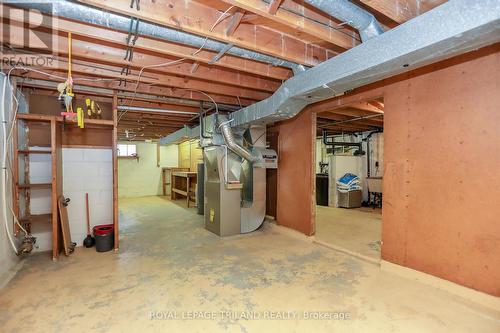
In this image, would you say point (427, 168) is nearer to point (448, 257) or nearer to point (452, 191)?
point (452, 191)

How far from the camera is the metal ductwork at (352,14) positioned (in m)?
1.58

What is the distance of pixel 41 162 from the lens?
3324 millimetres

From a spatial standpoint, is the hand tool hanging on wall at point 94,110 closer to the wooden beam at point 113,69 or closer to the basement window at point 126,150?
the wooden beam at point 113,69

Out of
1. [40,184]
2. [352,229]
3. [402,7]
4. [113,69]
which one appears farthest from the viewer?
[352,229]

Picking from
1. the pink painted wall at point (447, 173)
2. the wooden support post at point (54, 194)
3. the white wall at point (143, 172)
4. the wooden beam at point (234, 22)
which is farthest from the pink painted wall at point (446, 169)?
the white wall at point (143, 172)

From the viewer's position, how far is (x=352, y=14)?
172 centimetres

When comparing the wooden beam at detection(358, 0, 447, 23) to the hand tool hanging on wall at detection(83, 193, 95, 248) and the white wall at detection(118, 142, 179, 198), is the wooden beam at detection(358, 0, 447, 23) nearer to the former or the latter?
the hand tool hanging on wall at detection(83, 193, 95, 248)

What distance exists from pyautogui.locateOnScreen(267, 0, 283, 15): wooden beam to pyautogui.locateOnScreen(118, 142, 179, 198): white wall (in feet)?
27.9

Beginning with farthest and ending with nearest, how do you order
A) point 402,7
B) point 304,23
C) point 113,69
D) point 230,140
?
point 230,140
point 113,69
point 304,23
point 402,7

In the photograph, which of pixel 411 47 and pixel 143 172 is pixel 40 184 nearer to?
pixel 411 47

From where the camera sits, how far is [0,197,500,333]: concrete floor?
1.81m

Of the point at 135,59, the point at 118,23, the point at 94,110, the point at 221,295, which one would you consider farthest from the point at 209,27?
the point at 94,110

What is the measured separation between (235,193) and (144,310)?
2.37 metres

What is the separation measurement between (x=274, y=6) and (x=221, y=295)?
231 cm
